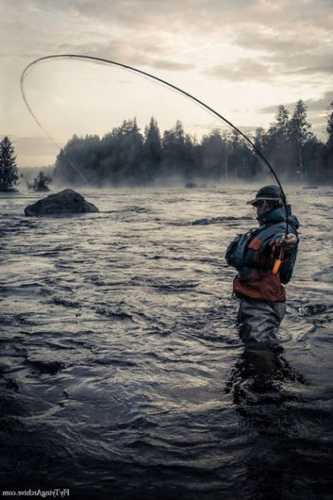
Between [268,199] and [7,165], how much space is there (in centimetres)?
7117

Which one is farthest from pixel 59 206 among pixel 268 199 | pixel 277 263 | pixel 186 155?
pixel 186 155

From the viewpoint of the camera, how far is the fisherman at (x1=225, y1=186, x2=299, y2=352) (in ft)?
14.7

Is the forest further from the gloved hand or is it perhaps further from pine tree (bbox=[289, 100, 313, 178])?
the gloved hand

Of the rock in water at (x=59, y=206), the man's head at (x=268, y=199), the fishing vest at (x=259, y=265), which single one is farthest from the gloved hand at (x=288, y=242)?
the rock in water at (x=59, y=206)

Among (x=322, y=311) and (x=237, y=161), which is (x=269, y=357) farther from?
(x=237, y=161)

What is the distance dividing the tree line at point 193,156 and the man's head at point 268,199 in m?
Result: 79.9

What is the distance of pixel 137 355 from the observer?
16.0 feet

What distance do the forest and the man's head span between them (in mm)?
84000

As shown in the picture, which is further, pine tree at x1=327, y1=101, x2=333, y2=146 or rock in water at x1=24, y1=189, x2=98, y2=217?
pine tree at x1=327, y1=101, x2=333, y2=146

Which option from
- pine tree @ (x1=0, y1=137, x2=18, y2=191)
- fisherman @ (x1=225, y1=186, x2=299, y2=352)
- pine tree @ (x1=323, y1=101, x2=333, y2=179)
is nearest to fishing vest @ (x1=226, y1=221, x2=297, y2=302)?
fisherman @ (x1=225, y1=186, x2=299, y2=352)

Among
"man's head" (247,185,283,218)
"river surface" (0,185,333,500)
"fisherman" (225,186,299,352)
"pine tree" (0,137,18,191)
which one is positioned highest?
"pine tree" (0,137,18,191)

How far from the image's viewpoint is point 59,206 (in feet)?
75.4

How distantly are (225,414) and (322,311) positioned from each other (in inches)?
132

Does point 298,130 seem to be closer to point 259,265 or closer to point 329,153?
point 329,153
